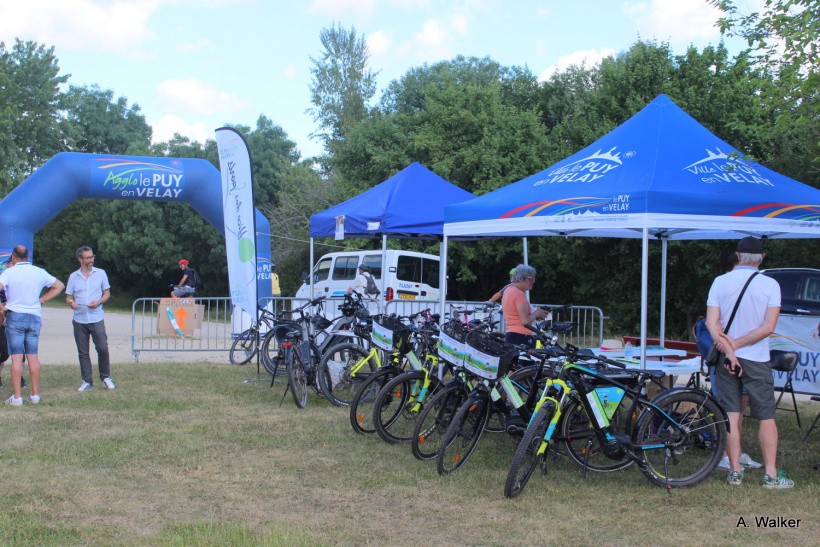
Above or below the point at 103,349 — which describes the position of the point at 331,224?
above

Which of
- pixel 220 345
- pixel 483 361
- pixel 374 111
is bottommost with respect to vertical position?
pixel 220 345

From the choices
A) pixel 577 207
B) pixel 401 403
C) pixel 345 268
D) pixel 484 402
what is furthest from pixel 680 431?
pixel 345 268

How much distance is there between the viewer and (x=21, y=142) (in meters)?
38.8

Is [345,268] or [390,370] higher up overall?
[345,268]

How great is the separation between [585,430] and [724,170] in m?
2.96

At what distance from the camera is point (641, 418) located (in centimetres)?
489

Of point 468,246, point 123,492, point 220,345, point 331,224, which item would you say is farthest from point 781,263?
point 123,492

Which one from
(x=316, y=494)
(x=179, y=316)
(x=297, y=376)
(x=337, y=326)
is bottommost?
(x=316, y=494)

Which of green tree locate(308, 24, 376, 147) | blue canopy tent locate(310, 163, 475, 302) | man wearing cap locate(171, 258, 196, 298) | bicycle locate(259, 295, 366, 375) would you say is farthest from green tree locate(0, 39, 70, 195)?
bicycle locate(259, 295, 366, 375)

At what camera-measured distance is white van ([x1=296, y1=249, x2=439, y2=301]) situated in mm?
15422

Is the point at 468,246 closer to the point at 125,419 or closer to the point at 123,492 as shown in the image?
the point at 125,419

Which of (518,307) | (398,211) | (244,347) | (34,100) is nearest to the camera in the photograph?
(518,307)

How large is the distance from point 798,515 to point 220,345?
1129 centimetres

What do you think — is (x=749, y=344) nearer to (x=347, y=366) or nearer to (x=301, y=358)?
(x=347, y=366)
